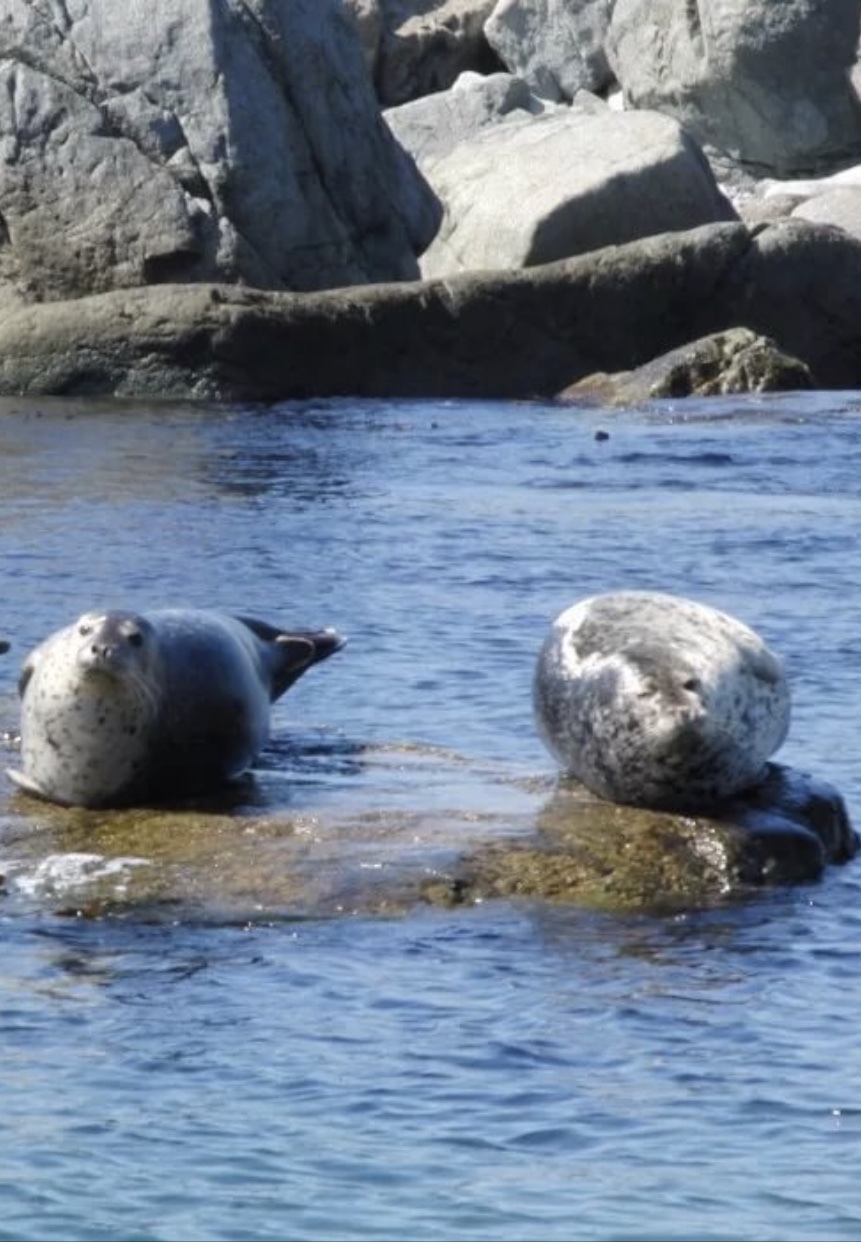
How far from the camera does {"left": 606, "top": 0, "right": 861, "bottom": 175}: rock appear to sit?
4047 cm

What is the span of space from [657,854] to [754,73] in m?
35.1

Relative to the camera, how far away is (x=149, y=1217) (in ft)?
16.2

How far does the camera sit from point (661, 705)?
24.0ft

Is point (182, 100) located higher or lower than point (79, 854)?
higher

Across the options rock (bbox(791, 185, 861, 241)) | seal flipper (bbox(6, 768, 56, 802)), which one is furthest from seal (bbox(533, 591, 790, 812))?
rock (bbox(791, 185, 861, 241))

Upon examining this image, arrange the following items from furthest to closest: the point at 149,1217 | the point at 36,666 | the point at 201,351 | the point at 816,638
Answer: the point at 201,351 → the point at 816,638 → the point at 36,666 → the point at 149,1217

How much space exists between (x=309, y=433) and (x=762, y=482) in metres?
3.81

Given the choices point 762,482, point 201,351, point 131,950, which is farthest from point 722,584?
point 201,351

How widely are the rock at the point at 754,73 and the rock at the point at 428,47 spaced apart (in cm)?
311

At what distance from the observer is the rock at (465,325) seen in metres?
21.3

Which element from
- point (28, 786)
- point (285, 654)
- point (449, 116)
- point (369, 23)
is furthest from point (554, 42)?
point (28, 786)

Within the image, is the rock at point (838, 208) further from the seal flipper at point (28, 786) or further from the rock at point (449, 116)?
the seal flipper at point (28, 786)

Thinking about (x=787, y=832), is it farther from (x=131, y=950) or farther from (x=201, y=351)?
(x=201, y=351)

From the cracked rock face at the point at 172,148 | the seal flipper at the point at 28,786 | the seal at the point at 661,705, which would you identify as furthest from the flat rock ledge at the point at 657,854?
the cracked rock face at the point at 172,148
